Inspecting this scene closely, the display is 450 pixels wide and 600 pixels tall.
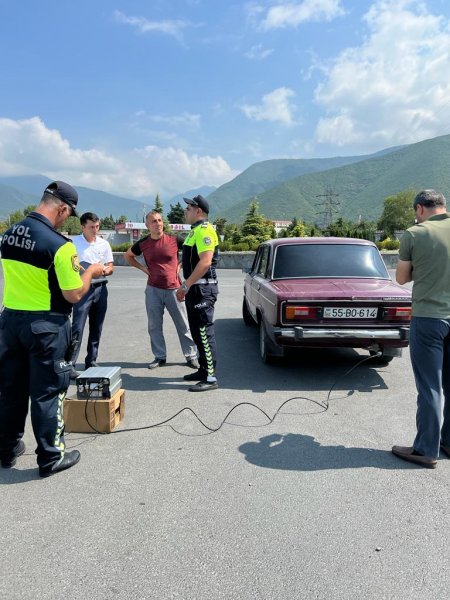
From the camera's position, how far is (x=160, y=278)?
18.2 ft

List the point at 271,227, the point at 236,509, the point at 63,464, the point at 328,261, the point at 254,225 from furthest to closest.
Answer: the point at 271,227
the point at 254,225
the point at 328,261
the point at 63,464
the point at 236,509

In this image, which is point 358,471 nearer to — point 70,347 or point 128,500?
point 128,500

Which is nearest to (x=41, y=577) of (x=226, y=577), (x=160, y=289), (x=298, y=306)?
(x=226, y=577)

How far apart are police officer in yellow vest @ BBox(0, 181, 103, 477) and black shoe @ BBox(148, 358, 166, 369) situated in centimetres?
261

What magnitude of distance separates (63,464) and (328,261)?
13.7 ft

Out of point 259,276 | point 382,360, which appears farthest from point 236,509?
point 259,276

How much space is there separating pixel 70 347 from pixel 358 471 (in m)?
2.22

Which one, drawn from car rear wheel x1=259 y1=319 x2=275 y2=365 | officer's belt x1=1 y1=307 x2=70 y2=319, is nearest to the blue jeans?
car rear wheel x1=259 y1=319 x2=275 y2=365

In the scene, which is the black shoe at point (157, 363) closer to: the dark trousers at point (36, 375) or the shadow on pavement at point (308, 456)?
the shadow on pavement at point (308, 456)

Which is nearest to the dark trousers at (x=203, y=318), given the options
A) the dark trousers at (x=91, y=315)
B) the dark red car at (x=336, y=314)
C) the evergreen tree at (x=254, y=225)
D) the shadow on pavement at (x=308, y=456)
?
the dark red car at (x=336, y=314)

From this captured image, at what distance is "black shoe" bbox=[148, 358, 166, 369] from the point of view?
5707 mm

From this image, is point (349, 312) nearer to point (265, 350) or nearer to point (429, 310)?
point (265, 350)

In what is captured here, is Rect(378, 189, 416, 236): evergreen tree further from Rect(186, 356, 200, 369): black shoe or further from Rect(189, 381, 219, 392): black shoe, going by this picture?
Rect(189, 381, 219, 392): black shoe

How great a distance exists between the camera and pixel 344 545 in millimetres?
2307
